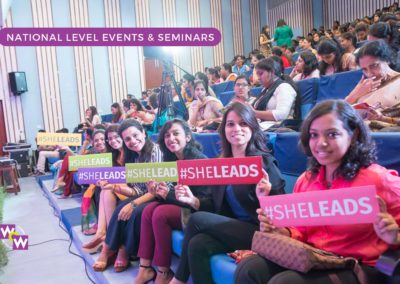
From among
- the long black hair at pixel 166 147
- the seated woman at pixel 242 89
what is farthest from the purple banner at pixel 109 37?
the long black hair at pixel 166 147

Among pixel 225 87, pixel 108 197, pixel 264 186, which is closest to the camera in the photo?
pixel 264 186

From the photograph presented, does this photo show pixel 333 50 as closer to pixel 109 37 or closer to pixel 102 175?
pixel 109 37

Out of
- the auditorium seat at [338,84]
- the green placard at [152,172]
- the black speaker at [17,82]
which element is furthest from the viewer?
the black speaker at [17,82]

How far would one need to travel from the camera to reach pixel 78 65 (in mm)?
8086

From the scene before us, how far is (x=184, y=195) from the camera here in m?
1.66

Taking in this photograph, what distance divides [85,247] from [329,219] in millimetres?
1912

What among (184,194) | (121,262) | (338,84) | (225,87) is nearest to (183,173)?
(184,194)

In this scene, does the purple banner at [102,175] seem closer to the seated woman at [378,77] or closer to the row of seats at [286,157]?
the row of seats at [286,157]

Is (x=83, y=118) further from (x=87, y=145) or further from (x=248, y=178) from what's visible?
(x=248, y=178)

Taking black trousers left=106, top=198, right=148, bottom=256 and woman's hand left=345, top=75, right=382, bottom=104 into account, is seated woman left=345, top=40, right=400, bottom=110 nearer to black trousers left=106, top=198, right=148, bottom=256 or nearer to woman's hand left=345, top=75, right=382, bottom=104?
woman's hand left=345, top=75, right=382, bottom=104

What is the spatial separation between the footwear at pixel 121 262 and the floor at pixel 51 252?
3 centimetres

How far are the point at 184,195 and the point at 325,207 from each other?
29.7 inches

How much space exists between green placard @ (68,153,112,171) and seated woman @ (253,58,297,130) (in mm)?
1054

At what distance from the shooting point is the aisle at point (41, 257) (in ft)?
7.93
